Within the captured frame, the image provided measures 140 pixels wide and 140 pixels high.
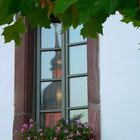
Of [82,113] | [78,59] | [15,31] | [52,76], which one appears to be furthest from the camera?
[52,76]

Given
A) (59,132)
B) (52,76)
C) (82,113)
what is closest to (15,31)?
(59,132)

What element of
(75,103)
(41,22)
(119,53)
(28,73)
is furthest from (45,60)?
(41,22)

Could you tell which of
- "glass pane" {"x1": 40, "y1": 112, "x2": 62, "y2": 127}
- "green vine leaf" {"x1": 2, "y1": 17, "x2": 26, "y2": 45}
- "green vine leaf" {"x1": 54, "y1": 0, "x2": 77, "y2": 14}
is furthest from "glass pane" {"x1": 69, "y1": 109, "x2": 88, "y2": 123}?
"green vine leaf" {"x1": 54, "y1": 0, "x2": 77, "y2": 14}

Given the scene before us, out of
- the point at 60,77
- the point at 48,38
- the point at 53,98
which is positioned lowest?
the point at 53,98

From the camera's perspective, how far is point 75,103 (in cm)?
607

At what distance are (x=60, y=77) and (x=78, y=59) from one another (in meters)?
0.27

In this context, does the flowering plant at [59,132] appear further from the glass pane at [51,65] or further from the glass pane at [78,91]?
the glass pane at [51,65]

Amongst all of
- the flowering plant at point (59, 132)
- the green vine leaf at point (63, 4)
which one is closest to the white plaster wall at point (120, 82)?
the flowering plant at point (59, 132)

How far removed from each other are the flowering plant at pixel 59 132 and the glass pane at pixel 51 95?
0.32m

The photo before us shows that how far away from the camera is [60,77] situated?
6.29 m

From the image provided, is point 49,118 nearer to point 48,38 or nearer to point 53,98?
point 53,98

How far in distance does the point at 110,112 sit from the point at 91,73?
1.72 feet

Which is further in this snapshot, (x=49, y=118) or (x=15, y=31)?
(x=49, y=118)

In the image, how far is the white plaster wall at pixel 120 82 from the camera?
535cm
